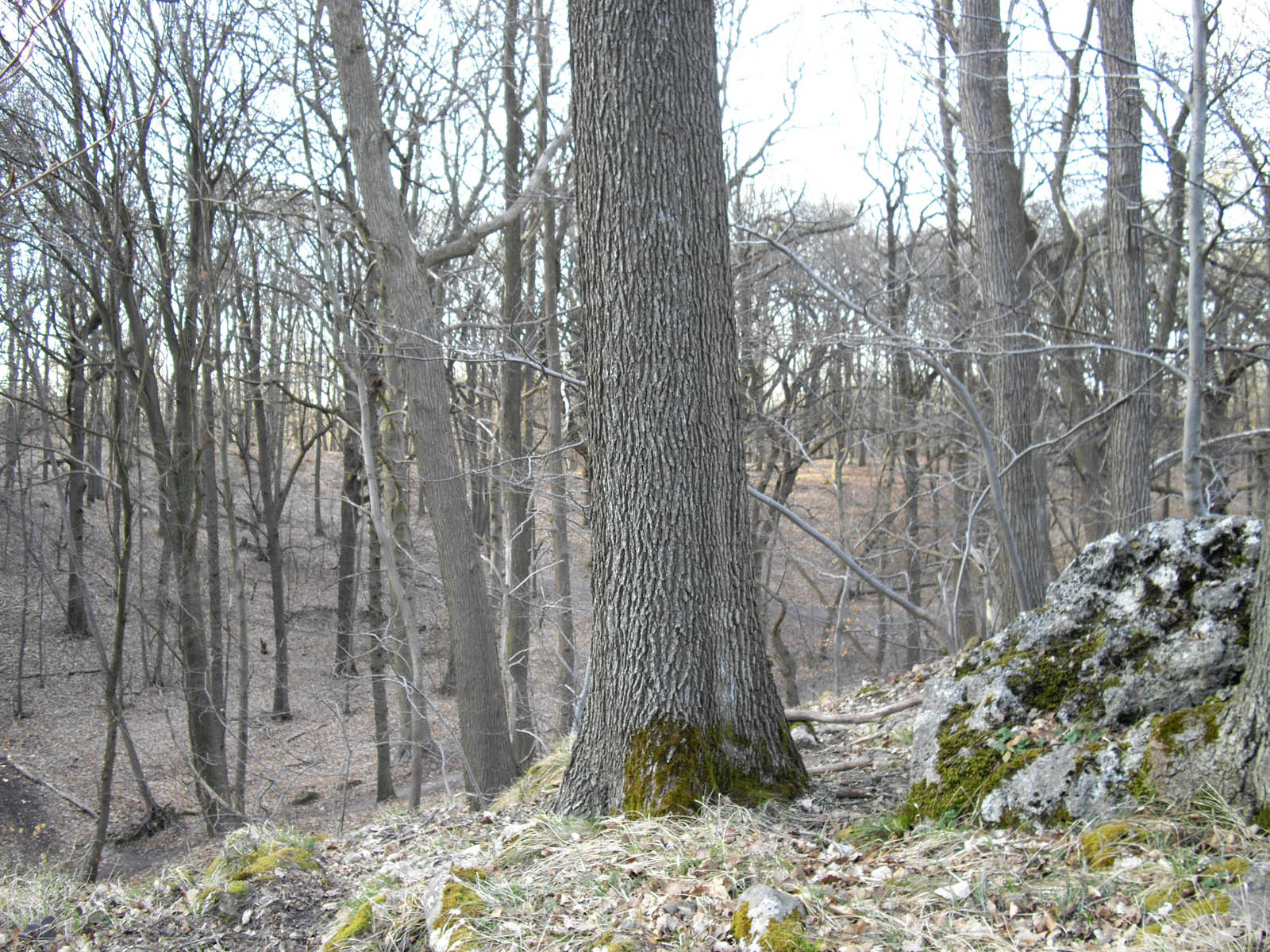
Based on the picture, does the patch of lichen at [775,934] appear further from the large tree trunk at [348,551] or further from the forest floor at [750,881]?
the large tree trunk at [348,551]

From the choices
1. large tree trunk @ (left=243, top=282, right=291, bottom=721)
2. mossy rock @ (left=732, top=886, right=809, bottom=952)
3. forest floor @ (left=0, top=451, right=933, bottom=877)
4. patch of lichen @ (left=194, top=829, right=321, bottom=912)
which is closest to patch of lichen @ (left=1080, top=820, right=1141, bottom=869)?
mossy rock @ (left=732, top=886, right=809, bottom=952)

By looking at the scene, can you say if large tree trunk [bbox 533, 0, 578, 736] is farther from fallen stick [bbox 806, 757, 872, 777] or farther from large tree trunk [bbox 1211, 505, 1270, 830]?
large tree trunk [bbox 1211, 505, 1270, 830]

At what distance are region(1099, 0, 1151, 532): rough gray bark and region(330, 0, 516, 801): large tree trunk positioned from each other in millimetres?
6036

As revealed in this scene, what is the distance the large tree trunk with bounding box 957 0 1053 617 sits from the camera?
7195mm

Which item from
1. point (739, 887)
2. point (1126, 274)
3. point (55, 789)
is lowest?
point (55, 789)

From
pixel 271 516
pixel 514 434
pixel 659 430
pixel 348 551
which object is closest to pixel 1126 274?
A: pixel 659 430

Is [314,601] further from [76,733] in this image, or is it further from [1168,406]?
[1168,406]

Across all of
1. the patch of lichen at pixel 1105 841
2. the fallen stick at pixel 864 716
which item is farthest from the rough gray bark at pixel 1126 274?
the patch of lichen at pixel 1105 841

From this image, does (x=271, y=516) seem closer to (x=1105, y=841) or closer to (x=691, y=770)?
(x=691, y=770)

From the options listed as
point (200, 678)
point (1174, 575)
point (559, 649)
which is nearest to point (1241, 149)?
point (1174, 575)

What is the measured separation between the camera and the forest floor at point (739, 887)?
233cm

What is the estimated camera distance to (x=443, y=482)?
830 cm

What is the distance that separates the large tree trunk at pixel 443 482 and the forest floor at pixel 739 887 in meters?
3.56

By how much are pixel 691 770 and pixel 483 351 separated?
3.12 m
